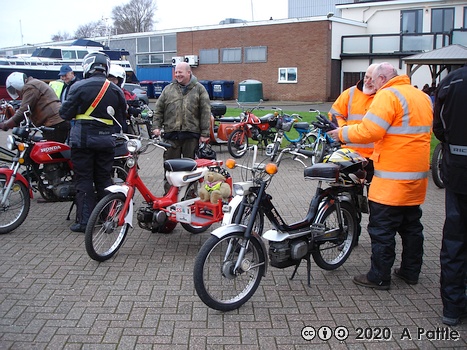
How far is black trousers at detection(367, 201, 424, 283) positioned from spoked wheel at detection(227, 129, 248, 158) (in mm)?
7970

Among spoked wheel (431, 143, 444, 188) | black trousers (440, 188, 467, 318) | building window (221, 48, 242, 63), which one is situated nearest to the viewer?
black trousers (440, 188, 467, 318)

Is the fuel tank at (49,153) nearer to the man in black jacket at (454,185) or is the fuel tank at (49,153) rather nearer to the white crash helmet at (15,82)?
the white crash helmet at (15,82)

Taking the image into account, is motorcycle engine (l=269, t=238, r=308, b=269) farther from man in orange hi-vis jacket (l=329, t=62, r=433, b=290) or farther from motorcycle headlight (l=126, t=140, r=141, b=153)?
motorcycle headlight (l=126, t=140, r=141, b=153)

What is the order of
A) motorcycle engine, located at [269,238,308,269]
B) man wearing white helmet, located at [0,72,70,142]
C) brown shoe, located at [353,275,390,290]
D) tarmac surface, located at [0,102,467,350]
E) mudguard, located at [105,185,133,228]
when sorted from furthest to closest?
man wearing white helmet, located at [0,72,70,142], mudguard, located at [105,185,133,228], brown shoe, located at [353,275,390,290], motorcycle engine, located at [269,238,308,269], tarmac surface, located at [0,102,467,350]

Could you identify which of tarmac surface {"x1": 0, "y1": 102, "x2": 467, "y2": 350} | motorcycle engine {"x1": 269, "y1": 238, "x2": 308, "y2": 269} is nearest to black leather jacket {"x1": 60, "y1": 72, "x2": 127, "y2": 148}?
tarmac surface {"x1": 0, "y1": 102, "x2": 467, "y2": 350}

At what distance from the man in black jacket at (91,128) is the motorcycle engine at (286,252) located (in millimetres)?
2630

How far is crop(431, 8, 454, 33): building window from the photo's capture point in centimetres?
3391

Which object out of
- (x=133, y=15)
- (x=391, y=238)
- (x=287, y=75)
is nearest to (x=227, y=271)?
(x=391, y=238)

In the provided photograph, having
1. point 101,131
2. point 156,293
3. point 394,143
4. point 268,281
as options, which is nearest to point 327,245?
point 268,281

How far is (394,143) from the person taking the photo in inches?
169

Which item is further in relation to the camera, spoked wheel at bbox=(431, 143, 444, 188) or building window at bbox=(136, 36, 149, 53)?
building window at bbox=(136, 36, 149, 53)

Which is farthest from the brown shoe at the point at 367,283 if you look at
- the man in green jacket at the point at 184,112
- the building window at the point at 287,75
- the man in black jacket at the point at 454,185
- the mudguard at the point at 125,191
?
the building window at the point at 287,75

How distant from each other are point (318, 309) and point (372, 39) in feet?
103

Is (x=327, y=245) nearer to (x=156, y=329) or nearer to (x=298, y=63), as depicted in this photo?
(x=156, y=329)
